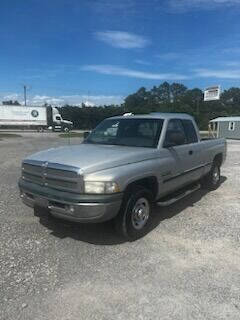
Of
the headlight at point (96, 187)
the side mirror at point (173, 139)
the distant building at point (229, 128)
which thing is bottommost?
the distant building at point (229, 128)

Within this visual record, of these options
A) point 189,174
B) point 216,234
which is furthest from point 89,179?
point 189,174

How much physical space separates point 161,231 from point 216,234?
0.87m

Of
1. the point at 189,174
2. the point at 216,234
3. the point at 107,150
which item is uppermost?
the point at 107,150

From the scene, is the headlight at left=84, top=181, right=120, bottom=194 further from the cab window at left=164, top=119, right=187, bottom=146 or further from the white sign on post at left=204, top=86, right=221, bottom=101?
the white sign on post at left=204, top=86, right=221, bottom=101

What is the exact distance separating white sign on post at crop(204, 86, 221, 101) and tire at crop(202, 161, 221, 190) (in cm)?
3928

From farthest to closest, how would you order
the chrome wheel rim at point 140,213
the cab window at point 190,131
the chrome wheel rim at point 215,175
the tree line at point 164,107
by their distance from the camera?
1. the tree line at point 164,107
2. the chrome wheel rim at point 215,175
3. the cab window at point 190,131
4. the chrome wheel rim at point 140,213

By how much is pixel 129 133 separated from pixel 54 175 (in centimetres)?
198

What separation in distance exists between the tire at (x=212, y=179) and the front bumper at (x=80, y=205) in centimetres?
420

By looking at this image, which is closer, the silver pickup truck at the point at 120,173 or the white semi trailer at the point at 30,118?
the silver pickup truck at the point at 120,173

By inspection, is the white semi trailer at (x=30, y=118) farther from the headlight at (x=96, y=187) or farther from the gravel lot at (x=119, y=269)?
the headlight at (x=96, y=187)

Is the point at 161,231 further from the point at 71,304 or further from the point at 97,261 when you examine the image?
the point at 71,304

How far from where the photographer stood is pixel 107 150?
541 centimetres

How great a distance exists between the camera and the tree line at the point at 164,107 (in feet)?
232

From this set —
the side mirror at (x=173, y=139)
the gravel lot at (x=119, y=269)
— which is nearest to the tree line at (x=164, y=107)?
the side mirror at (x=173, y=139)
